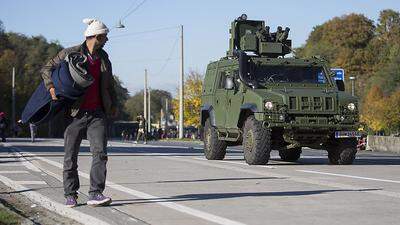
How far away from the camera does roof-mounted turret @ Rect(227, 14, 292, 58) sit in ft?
59.5

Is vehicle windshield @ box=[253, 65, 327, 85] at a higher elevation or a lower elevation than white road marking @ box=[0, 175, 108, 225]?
higher

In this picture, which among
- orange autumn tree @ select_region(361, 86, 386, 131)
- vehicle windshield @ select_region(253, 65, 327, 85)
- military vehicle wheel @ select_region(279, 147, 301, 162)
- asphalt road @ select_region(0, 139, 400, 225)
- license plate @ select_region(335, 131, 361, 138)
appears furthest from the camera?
orange autumn tree @ select_region(361, 86, 386, 131)

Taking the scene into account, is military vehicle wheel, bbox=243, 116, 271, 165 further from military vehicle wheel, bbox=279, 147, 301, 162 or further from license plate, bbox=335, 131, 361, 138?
military vehicle wheel, bbox=279, 147, 301, 162

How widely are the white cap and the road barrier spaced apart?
3175cm

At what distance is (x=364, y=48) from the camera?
8869 centimetres

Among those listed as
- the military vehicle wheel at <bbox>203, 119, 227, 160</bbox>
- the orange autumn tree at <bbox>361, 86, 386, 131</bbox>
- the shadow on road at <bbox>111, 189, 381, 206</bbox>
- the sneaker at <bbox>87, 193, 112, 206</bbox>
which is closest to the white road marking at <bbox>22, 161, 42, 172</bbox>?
the military vehicle wheel at <bbox>203, 119, 227, 160</bbox>

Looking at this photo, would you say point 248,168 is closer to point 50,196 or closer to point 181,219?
point 50,196

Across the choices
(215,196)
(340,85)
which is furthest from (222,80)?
(215,196)

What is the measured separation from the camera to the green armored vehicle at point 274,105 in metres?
15.1

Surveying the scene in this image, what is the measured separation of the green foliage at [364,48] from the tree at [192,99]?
13270mm

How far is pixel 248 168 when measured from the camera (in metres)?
14.3

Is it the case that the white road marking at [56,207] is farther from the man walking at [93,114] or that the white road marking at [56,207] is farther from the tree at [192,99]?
the tree at [192,99]

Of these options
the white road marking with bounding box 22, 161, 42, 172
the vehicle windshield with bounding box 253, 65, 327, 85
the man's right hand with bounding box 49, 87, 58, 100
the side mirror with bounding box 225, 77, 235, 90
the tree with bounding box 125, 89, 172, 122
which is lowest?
the white road marking with bounding box 22, 161, 42, 172

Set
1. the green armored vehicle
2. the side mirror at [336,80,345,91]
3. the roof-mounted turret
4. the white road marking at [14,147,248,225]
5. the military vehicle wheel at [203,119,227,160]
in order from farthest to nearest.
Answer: the roof-mounted turret, the military vehicle wheel at [203,119,227,160], the side mirror at [336,80,345,91], the green armored vehicle, the white road marking at [14,147,248,225]
